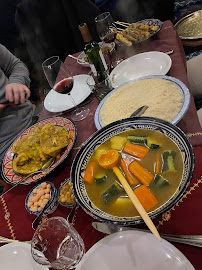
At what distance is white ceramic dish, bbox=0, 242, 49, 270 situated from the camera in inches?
39.6

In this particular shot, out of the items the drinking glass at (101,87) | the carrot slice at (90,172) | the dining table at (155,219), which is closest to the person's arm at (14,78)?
the dining table at (155,219)

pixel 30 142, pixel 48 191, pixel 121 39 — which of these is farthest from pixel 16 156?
pixel 121 39

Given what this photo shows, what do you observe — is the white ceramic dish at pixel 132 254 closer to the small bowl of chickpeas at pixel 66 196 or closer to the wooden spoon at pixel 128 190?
the wooden spoon at pixel 128 190

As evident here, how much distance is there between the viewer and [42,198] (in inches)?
47.5

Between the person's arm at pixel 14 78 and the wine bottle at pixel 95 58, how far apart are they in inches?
39.0

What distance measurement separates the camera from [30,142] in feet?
4.97

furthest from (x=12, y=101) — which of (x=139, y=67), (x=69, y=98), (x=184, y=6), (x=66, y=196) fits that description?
(x=184, y=6)

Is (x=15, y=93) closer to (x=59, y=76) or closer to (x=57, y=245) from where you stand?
(x=59, y=76)

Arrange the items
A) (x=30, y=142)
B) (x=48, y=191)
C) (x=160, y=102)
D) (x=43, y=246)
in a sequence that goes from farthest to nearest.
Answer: (x=30, y=142)
(x=160, y=102)
(x=48, y=191)
(x=43, y=246)

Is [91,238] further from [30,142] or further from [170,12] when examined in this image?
[170,12]

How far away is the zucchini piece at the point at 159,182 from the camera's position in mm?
879

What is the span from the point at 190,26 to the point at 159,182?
2873mm

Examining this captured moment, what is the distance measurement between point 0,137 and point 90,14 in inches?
81.9

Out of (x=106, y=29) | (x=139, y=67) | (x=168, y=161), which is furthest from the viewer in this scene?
(x=106, y=29)
